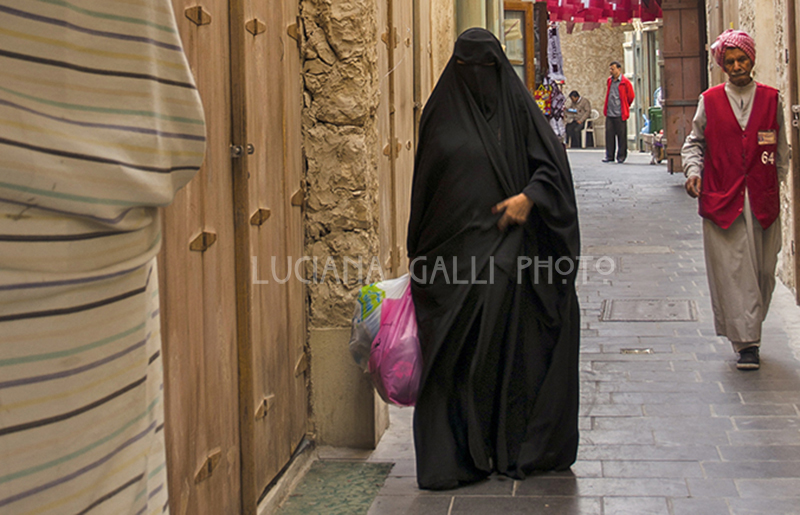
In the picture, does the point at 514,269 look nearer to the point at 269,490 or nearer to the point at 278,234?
the point at 278,234

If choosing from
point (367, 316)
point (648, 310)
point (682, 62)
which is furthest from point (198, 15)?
point (682, 62)

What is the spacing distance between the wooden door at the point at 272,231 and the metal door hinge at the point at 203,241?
0.29 m

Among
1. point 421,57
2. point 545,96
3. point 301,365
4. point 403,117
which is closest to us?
point 301,365

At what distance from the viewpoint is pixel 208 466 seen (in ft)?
9.29

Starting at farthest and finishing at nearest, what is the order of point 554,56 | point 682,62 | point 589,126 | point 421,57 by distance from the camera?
point 589,126, point 554,56, point 682,62, point 421,57

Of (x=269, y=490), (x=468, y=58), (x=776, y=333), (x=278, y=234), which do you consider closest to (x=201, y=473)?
(x=269, y=490)

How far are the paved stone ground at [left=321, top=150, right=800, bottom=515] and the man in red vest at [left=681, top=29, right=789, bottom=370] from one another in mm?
376

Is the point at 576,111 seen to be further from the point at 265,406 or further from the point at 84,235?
the point at 84,235

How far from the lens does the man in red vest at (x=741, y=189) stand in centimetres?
529

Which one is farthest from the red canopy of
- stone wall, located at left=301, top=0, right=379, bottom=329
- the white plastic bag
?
the white plastic bag

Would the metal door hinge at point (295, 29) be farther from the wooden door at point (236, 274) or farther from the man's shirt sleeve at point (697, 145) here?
the man's shirt sleeve at point (697, 145)

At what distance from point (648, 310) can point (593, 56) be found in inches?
1182

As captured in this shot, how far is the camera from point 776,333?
6266 mm

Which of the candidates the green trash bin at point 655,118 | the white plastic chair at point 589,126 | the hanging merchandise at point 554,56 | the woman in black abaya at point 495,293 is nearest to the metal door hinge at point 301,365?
the woman in black abaya at point 495,293
